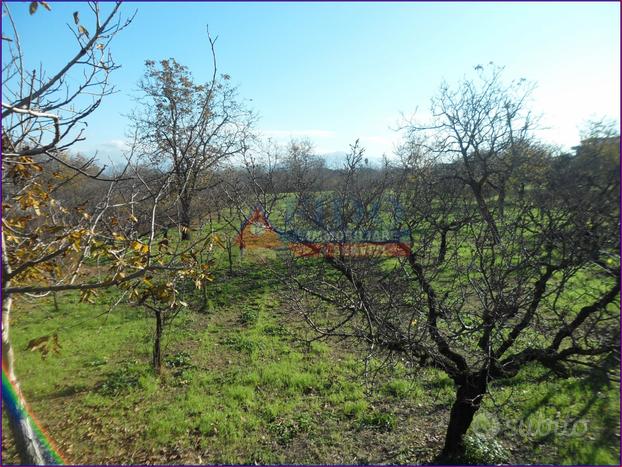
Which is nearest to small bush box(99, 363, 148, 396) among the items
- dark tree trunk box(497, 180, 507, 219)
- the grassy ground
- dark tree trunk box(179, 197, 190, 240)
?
the grassy ground

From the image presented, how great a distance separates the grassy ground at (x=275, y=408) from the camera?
3.88 metres

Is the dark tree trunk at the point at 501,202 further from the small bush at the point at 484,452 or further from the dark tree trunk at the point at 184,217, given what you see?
the dark tree trunk at the point at 184,217

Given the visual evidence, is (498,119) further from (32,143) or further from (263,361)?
(32,143)

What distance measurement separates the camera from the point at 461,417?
11.9 feet

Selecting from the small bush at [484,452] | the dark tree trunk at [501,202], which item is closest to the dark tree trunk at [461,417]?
the small bush at [484,452]

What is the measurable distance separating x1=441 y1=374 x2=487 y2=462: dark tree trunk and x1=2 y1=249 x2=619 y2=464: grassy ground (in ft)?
0.52

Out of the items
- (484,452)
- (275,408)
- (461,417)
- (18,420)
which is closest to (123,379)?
(275,408)

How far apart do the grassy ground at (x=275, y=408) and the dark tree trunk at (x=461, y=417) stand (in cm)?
16

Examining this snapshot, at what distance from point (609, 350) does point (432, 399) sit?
277 cm

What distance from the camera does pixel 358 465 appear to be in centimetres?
375

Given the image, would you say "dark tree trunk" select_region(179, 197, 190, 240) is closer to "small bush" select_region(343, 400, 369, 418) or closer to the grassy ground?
the grassy ground

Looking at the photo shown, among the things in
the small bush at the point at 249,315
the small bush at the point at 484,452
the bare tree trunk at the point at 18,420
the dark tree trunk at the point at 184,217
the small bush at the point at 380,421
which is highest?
the dark tree trunk at the point at 184,217

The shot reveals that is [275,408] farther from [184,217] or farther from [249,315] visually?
[249,315]

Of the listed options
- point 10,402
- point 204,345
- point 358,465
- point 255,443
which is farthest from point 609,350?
point 204,345
